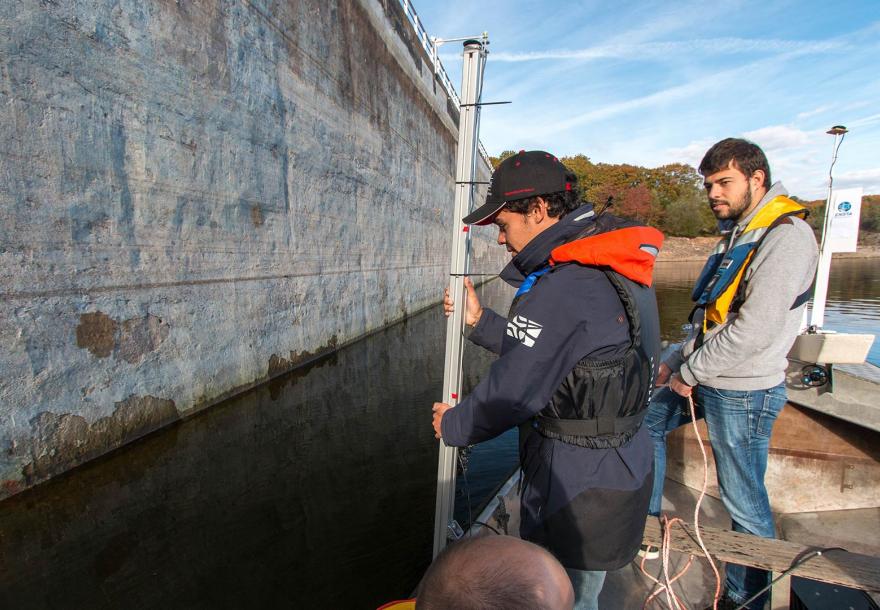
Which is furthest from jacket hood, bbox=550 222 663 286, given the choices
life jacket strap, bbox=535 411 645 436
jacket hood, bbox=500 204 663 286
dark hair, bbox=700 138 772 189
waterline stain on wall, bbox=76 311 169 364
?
waterline stain on wall, bbox=76 311 169 364

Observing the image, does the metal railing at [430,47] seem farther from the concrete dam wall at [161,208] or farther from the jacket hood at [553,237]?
the jacket hood at [553,237]

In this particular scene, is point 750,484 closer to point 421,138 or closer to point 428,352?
point 428,352

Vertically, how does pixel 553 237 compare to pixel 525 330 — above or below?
above

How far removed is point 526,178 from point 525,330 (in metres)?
0.58

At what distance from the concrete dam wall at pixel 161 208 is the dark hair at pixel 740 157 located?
5.30 m

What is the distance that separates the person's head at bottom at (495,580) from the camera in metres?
0.94

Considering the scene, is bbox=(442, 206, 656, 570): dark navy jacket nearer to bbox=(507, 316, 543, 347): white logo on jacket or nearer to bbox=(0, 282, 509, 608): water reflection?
bbox=(507, 316, 543, 347): white logo on jacket

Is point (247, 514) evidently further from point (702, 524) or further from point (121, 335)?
point (702, 524)

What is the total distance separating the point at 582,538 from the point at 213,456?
495cm

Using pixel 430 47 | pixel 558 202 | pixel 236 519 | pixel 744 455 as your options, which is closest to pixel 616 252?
pixel 558 202

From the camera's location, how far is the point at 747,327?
2.21 m

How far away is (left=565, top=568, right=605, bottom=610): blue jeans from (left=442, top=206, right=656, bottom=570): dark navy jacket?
0.11 metres

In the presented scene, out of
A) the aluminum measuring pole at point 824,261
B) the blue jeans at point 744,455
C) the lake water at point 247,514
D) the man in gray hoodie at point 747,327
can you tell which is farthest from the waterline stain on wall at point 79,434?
the aluminum measuring pole at point 824,261

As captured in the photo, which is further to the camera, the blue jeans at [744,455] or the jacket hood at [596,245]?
the blue jeans at [744,455]
